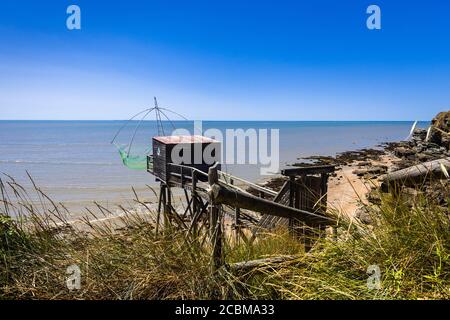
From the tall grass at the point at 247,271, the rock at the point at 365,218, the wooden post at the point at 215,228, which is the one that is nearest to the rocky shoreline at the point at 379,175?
the rock at the point at 365,218

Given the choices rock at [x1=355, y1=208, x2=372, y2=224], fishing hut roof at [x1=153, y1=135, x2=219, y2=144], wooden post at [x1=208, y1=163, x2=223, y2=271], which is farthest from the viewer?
fishing hut roof at [x1=153, y1=135, x2=219, y2=144]

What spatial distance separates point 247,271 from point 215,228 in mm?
478

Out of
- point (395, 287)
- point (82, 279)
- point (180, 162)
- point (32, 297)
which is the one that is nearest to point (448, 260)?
point (395, 287)

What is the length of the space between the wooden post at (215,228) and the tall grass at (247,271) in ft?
0.30

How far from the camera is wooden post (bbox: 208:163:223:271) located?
3.04m

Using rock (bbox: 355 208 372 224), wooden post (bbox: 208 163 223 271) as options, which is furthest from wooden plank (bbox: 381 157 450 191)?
wooden post (bbox: 208 163 223 271)

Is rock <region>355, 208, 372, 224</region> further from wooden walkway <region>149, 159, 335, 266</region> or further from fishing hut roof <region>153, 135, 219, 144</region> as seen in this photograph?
fishing hut roof <region>153, 135, 219, 144</region>

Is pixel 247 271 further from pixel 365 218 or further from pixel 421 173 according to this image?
pixel 365 218

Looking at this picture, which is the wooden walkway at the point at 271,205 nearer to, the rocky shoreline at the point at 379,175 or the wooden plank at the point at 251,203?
the wooden plank at the point at 251,203

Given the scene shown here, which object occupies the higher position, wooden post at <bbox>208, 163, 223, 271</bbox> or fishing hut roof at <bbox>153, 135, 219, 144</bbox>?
fishing hut roof at <bbox>153, 135, 219, 144</bbox>

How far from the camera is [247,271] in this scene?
3.12 m

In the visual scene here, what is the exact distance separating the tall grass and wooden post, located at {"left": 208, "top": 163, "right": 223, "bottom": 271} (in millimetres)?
93

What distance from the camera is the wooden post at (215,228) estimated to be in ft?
9.96

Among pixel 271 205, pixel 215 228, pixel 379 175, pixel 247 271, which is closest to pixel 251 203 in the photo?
pixel 271 205
